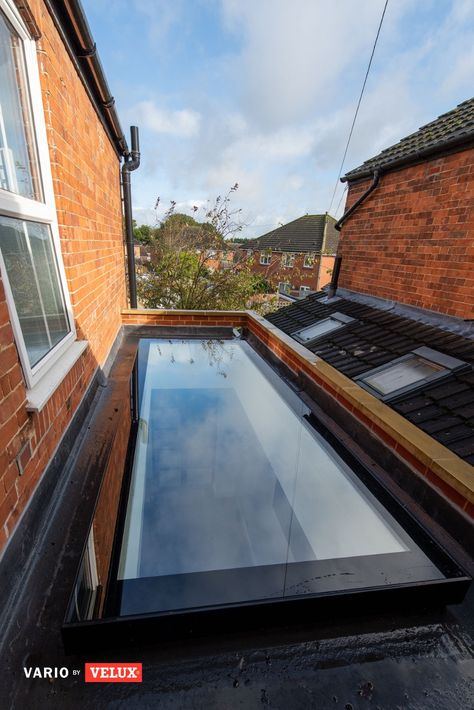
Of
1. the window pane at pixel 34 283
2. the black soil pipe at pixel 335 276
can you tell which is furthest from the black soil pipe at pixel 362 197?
the window pane at pixel 34 283

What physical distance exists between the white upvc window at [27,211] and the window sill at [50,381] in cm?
3

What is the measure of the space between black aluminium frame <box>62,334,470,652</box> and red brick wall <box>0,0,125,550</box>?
48 centimetres

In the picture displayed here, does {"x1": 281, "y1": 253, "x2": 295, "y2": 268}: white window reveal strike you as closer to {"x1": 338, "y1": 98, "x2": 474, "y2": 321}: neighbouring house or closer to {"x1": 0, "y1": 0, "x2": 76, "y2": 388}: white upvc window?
{"x1": 338, "y1": 98, "x2": 474, "y2": 321}: neighbouring house

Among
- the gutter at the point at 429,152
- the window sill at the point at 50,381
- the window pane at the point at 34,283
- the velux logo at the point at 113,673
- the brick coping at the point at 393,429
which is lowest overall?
the velux logo at the point at 113,673

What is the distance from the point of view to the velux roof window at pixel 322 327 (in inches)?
181

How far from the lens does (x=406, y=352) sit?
3.37 m

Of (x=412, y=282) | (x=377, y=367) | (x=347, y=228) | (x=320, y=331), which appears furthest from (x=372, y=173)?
(x=377, y=367)

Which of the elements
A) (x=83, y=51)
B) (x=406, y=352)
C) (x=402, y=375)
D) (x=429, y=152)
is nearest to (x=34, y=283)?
(x=83, y=51)

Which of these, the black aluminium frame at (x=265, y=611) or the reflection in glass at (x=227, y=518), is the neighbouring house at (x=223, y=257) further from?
the black aluminium frame at (x=265, y=611)

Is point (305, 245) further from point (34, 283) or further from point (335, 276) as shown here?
point (34, 283)

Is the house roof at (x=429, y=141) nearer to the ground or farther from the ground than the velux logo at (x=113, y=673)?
farther from the ground

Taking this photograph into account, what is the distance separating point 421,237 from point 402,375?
2312 millimetres

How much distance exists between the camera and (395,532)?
1585 mm

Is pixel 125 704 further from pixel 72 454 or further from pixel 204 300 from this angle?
pixel 204 300
